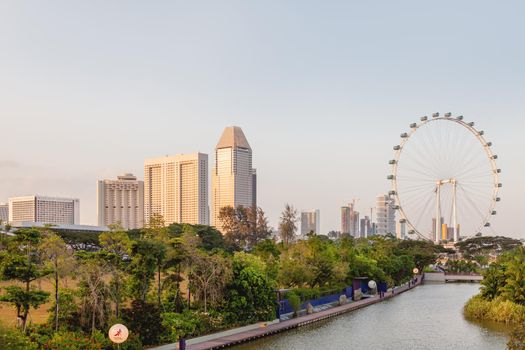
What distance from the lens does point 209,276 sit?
109ft

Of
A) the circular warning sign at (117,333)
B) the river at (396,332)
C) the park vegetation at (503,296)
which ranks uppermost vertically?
the circular warning sign at (117,333)

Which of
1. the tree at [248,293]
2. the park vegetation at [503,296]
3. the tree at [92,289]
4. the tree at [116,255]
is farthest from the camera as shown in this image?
the park vegetation at [503,296]

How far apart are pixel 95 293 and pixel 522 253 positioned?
33378 mm

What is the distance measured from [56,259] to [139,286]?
601cm

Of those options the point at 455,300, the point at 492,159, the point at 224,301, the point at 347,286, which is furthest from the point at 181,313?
the point at 492,159

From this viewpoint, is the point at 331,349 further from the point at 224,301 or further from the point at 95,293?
the point at 95,293

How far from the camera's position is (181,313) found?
3209 centimetres

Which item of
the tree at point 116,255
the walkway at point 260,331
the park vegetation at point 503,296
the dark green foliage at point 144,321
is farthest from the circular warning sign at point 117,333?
the park vegetation at point 503,296

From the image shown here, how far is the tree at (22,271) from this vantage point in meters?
22.9

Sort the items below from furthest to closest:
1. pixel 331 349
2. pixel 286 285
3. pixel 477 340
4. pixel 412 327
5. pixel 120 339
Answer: pixel 286 285 < pixel 412 327 < pixel 477 340 < pixel 331 349 < pixel 120 339

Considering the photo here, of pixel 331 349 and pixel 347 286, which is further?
pixel 347 286

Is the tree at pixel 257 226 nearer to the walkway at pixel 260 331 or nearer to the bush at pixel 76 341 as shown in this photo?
the walkway at pixel 260 331

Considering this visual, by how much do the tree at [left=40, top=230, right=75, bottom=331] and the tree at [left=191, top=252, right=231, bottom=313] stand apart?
871 cm

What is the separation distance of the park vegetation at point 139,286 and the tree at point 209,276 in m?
0.06
